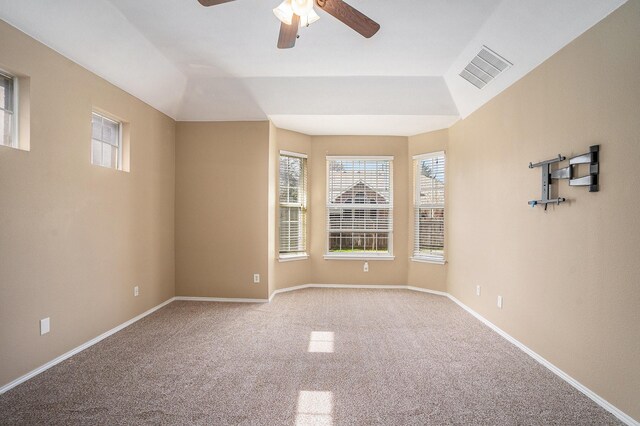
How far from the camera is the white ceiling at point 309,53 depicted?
9.50 ft

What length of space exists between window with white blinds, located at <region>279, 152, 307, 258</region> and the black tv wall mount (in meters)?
3.48

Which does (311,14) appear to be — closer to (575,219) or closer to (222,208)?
(575,219)

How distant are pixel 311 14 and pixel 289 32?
31 centimetres

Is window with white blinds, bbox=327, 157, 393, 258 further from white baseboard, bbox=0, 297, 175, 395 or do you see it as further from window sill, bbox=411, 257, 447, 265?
white baseboard, bbox=0, 297, 175, 395

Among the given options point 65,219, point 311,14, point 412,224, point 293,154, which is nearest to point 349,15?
point 311,14

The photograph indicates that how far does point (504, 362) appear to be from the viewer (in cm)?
312

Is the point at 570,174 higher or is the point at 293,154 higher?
the point at 293,154

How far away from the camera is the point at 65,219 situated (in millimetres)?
3143

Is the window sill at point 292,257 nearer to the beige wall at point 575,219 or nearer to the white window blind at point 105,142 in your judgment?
the white window blind at point 105,142

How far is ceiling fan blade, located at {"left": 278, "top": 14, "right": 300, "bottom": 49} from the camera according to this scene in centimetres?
242

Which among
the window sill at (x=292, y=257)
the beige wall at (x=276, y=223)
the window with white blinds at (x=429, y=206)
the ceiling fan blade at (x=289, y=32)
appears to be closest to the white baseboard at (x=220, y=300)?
the beige wall at (x=276, y=223)

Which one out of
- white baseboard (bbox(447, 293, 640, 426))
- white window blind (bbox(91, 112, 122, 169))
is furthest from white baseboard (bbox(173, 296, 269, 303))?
white baseboard (bbox(447, 293, 640, 426))

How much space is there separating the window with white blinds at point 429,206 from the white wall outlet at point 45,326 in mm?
4811

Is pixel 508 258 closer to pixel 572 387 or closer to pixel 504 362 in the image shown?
pixel 504 362
